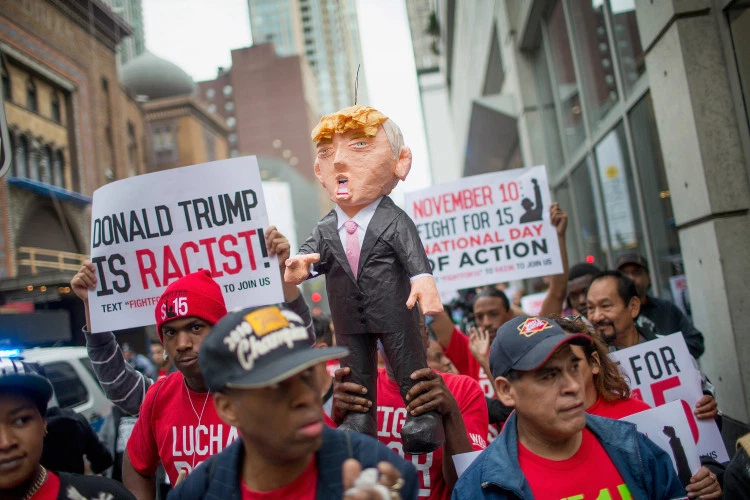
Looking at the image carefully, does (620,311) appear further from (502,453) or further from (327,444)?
(327,444)

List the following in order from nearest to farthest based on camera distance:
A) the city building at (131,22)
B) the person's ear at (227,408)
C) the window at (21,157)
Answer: the person's ear at (227,408), the window at (21,157), the city building at (131,22)

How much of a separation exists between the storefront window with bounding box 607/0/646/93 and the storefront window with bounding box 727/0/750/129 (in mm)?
1626

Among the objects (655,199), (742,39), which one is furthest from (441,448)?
(655,199)

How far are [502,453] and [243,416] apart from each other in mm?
1039

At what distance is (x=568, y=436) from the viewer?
2.25 m

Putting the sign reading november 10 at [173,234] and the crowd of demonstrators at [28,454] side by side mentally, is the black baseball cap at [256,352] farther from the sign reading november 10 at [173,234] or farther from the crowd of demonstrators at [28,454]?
the sign reading november 10 at [173,234]

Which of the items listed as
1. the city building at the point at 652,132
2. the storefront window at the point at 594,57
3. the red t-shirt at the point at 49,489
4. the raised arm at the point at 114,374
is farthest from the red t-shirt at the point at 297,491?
the storefront window at the point at 594,57

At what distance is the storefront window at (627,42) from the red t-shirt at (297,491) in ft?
18.9

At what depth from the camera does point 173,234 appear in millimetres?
3643

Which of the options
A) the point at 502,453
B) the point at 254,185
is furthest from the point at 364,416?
the point at 254,185

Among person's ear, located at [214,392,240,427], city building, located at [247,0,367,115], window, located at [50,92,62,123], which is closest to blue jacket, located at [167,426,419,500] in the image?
person's ear, located at [214,392,240,427]

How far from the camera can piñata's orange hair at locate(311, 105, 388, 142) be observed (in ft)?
8.81

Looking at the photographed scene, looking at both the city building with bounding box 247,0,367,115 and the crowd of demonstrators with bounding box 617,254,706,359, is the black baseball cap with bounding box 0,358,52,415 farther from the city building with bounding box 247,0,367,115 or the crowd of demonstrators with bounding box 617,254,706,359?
the city building with bounding box 247,0,367,115

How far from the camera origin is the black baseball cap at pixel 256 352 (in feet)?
5.31
